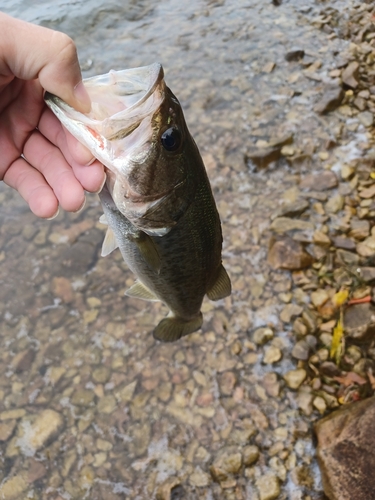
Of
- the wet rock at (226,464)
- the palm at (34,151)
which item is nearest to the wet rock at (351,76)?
the palm at (34,151)

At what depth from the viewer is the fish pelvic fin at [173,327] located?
306cm

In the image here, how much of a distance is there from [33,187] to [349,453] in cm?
270

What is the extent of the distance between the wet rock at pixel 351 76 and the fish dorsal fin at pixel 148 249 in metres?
5.30

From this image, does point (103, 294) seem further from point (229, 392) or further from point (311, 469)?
point (311, 469)

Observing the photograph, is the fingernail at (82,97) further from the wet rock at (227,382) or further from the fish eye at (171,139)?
the wet rock at (227,382)

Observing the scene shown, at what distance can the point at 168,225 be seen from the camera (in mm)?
2213

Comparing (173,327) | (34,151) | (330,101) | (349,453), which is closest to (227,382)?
(173,327)

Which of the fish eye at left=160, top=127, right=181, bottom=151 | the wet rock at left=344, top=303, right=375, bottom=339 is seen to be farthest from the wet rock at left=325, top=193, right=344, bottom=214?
the fish eye at left=160, top=127, right=181, bottom=151

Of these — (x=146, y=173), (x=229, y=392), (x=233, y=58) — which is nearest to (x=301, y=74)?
(x=233, y=58)

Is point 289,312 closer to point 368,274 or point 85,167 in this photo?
point 368,274

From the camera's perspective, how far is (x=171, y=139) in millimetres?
1954

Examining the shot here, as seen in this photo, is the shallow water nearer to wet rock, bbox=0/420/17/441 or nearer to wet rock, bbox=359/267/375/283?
wet rock, bbox=0/420/17/441

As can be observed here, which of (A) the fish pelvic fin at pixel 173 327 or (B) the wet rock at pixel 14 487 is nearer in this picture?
(A) the fish pelvic fin at pixel 173 327

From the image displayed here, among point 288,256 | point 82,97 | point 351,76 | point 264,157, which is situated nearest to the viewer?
point 82,97
